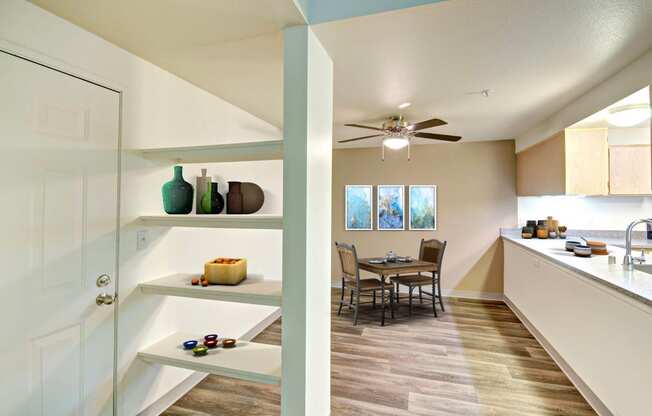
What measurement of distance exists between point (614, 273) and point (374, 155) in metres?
3.59

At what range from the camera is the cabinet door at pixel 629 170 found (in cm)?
334

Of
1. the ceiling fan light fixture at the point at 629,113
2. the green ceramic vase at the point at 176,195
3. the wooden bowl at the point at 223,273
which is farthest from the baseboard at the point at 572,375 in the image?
the green ceramic vase at the point at 176,195

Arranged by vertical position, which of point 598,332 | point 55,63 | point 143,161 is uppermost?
point 55,63

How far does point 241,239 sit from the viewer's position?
3.19 meters

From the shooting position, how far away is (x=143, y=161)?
2072 mm

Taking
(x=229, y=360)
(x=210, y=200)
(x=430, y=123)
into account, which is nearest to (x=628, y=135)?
(x=430, y=123)

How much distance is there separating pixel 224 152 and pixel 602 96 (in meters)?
2.99

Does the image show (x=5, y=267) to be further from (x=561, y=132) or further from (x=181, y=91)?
(x=561, y=132)

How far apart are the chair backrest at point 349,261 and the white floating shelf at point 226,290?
1779mm

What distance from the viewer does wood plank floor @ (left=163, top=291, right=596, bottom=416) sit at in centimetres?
219

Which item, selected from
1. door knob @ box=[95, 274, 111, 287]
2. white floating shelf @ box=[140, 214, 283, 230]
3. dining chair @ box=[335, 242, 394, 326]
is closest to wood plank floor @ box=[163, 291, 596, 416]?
dining chair @ box=[335, 242, 394, 326]

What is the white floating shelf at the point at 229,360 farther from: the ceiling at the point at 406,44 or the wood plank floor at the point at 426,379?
the ceiling at the point at 406,44

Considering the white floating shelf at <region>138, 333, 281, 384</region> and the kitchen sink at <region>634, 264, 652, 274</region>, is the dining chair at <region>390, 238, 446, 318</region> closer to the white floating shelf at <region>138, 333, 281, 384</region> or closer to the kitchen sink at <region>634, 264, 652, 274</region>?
the kitchen sink at <region>634, 264, 652, 274</region>

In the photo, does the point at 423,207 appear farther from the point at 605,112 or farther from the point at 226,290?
the point at 226,290
